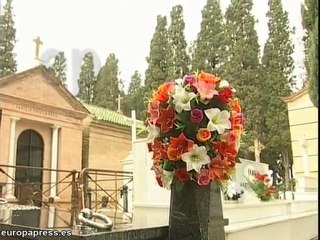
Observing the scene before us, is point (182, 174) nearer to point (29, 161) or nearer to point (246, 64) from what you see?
point (246, 64)

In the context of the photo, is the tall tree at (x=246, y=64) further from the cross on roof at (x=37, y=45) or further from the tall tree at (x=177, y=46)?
the cross on roof at (x=37, y=45)

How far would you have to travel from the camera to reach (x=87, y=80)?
6.91 metres

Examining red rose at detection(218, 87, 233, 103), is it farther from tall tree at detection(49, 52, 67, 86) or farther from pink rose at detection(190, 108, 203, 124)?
tall tree at detection(49, 52, 67, 86)

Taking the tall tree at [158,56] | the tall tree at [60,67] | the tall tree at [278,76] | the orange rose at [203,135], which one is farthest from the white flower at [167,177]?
the tall tree at [60,67]

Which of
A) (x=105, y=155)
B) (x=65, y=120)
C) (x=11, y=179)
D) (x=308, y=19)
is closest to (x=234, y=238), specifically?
(x=308, y=19)

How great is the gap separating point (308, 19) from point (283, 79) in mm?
4106

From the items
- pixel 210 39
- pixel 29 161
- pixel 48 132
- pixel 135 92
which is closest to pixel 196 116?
pixel 210 39

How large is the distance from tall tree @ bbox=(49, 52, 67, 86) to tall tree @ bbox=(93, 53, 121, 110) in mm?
676

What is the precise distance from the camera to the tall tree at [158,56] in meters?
5.20

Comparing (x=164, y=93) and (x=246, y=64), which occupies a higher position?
(x=246, y=64)

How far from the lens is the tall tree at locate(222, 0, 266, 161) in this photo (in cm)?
430

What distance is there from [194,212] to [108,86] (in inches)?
245

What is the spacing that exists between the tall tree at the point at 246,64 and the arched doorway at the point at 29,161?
2584 mm

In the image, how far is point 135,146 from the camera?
2.43m
